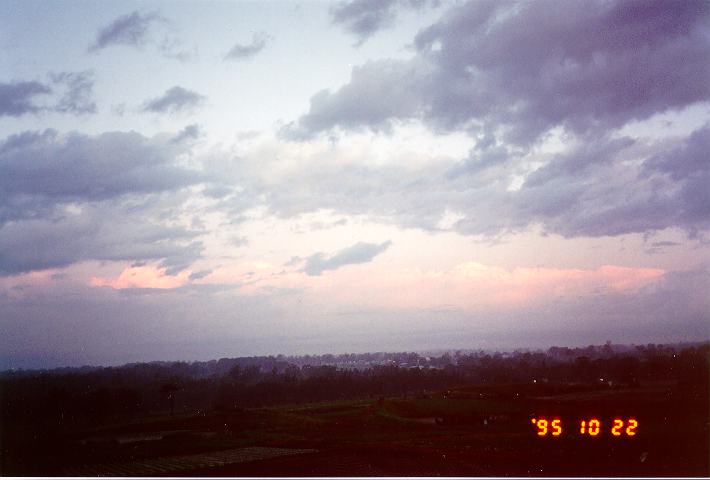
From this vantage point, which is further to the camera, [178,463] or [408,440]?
[408,440]

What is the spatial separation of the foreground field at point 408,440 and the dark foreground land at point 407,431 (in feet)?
0.10

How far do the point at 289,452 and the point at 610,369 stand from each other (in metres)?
8.85

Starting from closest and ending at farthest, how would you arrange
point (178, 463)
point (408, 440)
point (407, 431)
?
point (178, 463) → point (408, 440) → point (407, 431)

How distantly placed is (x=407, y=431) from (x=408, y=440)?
915 mm

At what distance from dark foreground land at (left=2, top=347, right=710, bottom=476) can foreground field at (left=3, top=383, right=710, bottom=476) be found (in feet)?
0.10

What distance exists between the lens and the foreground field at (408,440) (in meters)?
10.1

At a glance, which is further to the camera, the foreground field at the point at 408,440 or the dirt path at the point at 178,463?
the dirt path at the point at 178,463

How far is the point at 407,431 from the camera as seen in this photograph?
14086 mm

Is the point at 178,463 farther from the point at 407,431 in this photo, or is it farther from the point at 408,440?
the point at 407,431

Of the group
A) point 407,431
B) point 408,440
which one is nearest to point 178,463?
point 408,440

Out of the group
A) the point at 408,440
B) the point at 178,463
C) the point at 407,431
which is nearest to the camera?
the point at 178,463

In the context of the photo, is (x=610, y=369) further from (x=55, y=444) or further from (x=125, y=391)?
(x=55, y=444)

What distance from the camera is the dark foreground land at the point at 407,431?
1014cm

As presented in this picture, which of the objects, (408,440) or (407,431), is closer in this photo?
(408,440)
